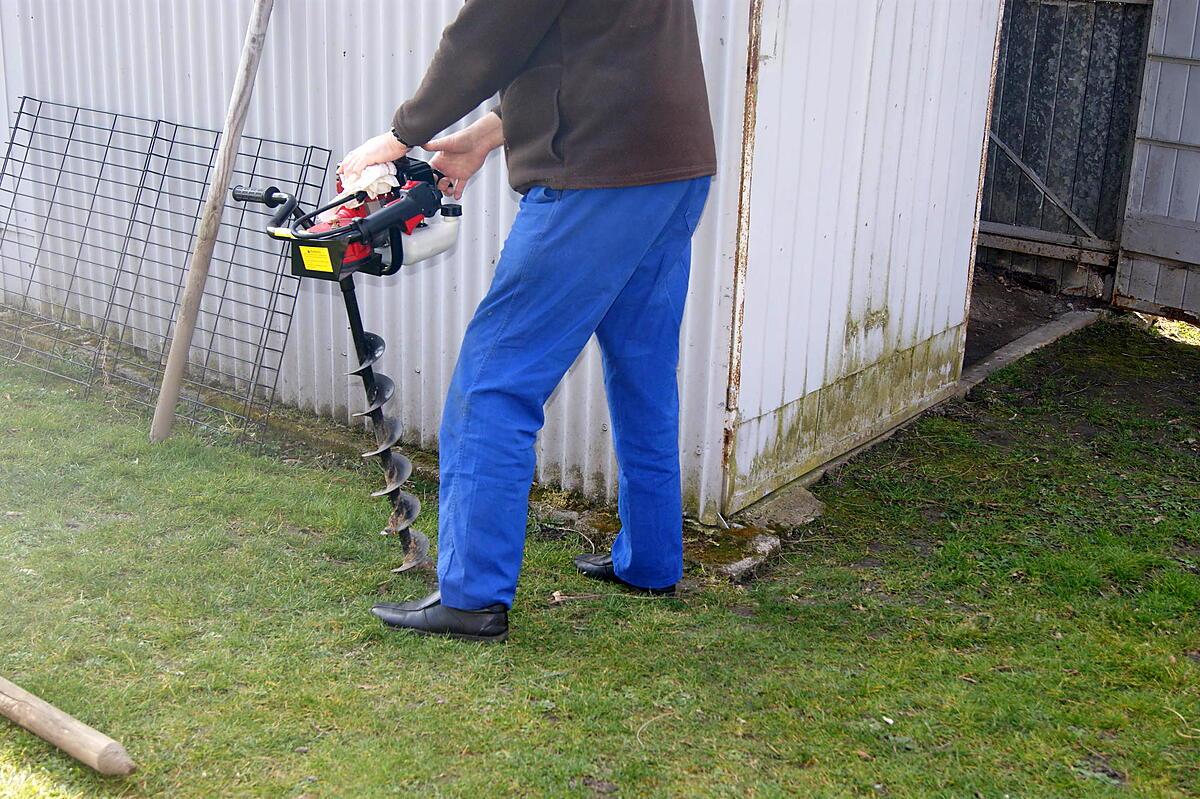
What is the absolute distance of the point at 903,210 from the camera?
5.03 m

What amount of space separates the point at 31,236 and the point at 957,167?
432 centimetres

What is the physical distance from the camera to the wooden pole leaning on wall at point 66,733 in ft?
9.05

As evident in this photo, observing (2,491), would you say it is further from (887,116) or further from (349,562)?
(887,116)

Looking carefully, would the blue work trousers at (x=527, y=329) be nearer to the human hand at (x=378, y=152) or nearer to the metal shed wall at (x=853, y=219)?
the human hand at (x=378, y=152)

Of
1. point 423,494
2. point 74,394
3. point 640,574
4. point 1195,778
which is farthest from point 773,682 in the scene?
point 74,394

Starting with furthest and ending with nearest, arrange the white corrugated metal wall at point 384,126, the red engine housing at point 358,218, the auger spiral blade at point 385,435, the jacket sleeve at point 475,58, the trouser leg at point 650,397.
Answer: the white corrugated metal wall at point 384,126 → the auger spiral blade at point 385,435 → the trouser leg at point 650,397 → the red engine housing at point 358,218 → the jacket sleeve at point 475,58

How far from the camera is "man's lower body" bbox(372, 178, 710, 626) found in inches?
129

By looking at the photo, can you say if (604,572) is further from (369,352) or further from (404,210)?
(404,210)

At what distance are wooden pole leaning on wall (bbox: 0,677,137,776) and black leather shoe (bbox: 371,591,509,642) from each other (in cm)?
88

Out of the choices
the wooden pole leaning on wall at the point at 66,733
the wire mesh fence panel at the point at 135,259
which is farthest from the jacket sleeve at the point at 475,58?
the wire mesh fence panel at the point at 135,259

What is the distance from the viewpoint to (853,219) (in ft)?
15.5

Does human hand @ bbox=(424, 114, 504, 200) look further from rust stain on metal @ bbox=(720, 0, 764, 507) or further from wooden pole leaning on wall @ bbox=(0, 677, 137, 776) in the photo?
wooden pole leaning on wall @ bbox=(0, 677, 137, 776)

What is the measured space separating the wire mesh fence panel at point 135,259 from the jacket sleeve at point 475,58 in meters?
1.76

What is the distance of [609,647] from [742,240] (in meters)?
1.36
